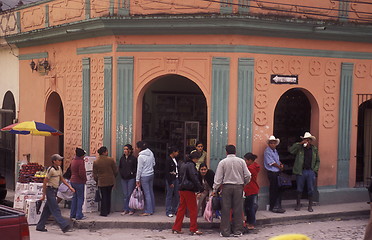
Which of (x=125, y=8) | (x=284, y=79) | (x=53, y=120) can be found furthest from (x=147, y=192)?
(x=53, y=120)

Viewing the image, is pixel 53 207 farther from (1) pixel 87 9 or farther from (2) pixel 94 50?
(1) pixel 87 9

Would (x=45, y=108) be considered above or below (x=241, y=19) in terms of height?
below

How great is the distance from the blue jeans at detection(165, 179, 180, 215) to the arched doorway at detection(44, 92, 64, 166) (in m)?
5.20

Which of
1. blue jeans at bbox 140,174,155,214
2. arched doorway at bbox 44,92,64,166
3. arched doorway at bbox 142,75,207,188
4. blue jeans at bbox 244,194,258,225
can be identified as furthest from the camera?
arched doorway at bbox 44,92,64,166

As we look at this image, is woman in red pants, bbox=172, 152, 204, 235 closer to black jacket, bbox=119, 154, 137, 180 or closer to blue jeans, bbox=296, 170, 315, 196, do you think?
black jacket, bbox=119, 154, 137, 180

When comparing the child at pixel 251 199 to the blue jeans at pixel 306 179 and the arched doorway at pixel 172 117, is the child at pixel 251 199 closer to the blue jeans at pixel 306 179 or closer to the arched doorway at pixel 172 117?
the blue jeans at pixel 306 179

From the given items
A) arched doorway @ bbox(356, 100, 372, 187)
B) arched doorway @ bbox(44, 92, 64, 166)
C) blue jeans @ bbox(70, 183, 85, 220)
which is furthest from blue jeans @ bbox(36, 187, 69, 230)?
arched doorway @ bbox(356, 100, 372, 187)

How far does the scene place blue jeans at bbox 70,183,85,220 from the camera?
Result: 12.4 m

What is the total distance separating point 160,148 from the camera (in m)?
16.2

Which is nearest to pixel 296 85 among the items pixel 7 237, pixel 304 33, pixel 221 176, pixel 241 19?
pixel 304 33

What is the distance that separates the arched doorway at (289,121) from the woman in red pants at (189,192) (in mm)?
4087

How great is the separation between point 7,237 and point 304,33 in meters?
8.69

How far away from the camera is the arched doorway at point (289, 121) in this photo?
1496cm

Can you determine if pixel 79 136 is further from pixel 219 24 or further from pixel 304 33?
pixel 304 33
